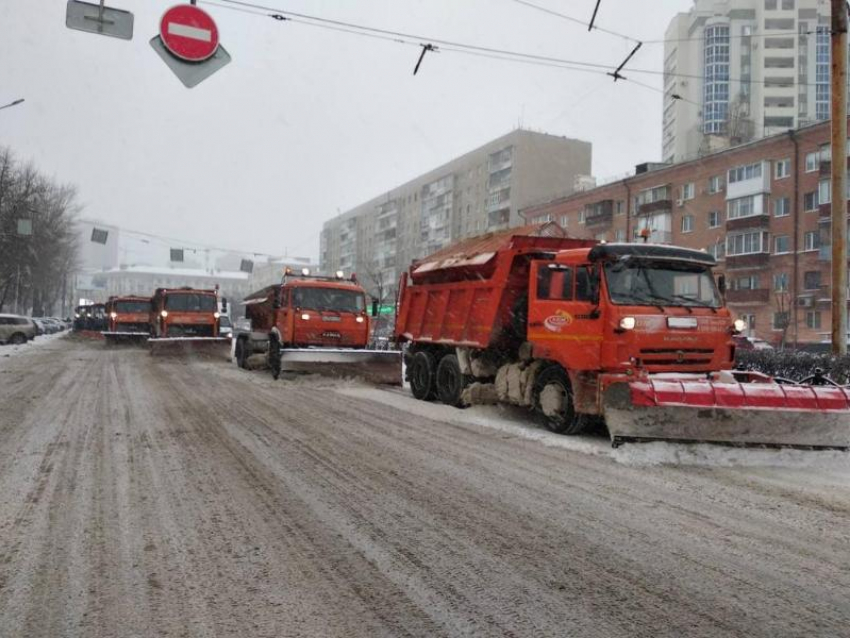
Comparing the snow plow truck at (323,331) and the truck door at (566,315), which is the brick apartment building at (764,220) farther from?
the truck door at (566,315)

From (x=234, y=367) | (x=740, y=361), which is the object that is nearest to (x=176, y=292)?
(x=234, y=367)

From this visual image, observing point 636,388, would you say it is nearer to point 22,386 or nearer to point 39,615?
point 39,615

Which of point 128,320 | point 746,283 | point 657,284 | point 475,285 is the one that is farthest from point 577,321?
point 746,283

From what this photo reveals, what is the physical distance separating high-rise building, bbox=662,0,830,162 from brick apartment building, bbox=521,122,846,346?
38060 mm

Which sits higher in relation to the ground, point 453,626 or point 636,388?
point 636,388

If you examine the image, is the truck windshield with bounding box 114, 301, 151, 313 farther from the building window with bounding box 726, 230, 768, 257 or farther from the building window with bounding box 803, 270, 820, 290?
the building window with bounding box 803, 270, 820, 290

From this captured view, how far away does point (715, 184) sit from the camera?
148 ft

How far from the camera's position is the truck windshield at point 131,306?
31.8m

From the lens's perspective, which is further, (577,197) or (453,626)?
(577,197)

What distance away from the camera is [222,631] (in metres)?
3.06

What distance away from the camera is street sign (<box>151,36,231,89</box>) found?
8.61 meters

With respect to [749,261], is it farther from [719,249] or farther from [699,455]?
[699,455]

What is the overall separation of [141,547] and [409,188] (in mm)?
84333

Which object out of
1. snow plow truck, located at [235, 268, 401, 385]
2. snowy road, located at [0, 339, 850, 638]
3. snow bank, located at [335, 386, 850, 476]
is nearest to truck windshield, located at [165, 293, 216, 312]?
snow plow truck, located at [235, 268, 401, 385]
